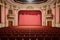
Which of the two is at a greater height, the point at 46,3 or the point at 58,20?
the point at 46,3

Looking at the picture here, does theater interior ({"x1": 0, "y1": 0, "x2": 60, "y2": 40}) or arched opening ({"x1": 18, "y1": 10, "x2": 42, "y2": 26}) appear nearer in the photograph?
theater interior ({"x1": 0, "y1": 0, "x2": 60, "y2": 40})

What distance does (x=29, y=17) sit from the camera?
1792cm

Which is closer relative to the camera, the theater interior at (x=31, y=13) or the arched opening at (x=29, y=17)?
the theater interior at (x=31, y=13)

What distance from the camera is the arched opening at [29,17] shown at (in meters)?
17.8

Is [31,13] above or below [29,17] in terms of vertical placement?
above

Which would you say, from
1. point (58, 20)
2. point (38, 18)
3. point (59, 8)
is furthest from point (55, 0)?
point (38, 18)

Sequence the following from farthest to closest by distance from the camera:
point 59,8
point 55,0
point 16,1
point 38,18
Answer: point 38,18 < point 16,1 < point 55,0 < point 59,8

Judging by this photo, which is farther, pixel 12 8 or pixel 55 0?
pixel 12 8

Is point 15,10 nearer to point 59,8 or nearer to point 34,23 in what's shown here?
point 34,23

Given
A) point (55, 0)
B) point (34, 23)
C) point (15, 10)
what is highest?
point (55, 0)

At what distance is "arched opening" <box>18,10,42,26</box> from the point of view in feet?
58.3

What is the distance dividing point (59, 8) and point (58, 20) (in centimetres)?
145

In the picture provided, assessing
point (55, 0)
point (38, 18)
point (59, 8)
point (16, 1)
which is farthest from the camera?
point (38, 18)

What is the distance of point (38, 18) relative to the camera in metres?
17.7
